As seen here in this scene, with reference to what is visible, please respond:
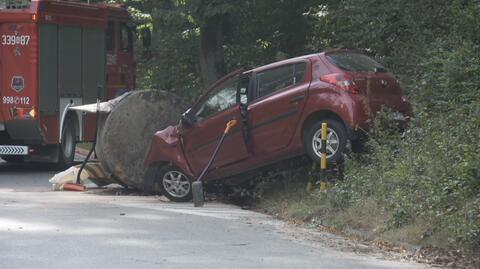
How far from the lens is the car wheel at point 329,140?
1196 cm

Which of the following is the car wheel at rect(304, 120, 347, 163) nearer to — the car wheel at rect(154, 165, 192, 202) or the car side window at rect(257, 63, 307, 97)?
the car side window at rect(257, 63, 307, 97)

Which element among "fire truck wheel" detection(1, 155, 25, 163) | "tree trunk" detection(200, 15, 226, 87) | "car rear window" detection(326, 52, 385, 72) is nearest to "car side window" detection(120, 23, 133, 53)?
"tree trunk" detection(200, 15, 226, 87)

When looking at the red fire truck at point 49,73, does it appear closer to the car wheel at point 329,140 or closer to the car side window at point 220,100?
the car side window at point 220,100

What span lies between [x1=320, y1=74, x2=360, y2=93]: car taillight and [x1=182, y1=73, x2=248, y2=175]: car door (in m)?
1.57

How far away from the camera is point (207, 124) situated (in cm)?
1319

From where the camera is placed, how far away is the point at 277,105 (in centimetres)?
1248

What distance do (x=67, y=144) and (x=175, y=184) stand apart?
225 inches

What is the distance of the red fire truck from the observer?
17.2 metres

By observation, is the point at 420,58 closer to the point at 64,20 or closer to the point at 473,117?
the point at 473,117

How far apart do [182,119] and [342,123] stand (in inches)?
109

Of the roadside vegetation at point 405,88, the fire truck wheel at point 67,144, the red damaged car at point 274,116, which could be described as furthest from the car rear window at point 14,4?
the red damaged car at point 274,116

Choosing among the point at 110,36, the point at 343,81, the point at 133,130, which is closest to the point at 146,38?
the point at 110,36

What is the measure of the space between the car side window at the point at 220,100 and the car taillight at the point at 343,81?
1.64m

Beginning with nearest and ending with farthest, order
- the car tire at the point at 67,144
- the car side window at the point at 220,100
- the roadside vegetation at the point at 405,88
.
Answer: the roadside vegetation at the point at 405,88 → the car side window at the point at 220,100 → the car tire at the point at 67,144
